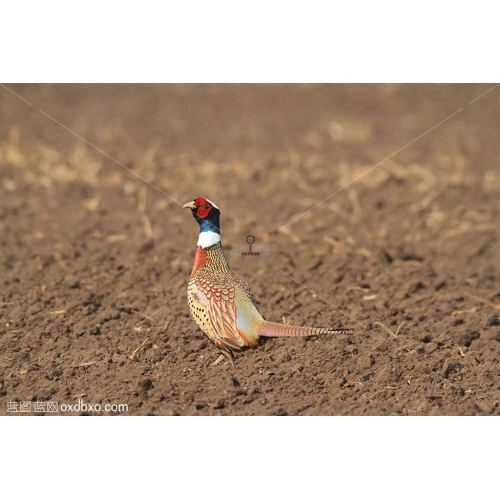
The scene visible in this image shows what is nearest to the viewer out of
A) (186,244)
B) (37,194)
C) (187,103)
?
(186,244)

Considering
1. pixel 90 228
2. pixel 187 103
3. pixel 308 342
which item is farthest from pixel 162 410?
pixel 187 103

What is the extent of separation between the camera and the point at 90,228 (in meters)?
8.15

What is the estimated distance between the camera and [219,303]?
4516mm

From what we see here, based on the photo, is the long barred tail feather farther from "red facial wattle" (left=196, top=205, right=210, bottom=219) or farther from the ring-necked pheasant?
"red facial wattle" (left=196, top=205, right=210, bottom=219)

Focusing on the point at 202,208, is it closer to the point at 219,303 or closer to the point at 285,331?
the point at 219,303

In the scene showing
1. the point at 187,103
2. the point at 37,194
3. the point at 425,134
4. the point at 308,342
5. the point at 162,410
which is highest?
the point at 187,103

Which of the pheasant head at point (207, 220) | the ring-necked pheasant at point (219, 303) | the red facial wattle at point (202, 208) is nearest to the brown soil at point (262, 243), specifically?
the ring-necked pheasant at point (219, 303)

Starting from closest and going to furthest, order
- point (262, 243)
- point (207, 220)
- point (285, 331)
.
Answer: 1. point (285, 331)
2. point (207, 220)
3. point (262, 243)

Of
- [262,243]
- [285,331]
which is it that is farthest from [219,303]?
[262,243]

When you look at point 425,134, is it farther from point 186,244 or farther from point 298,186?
point 186,244

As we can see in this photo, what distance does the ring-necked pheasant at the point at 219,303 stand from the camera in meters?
4.50

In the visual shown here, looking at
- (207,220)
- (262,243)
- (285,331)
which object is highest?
(262,243)

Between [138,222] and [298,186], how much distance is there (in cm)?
228

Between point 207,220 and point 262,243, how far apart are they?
3.24 m
